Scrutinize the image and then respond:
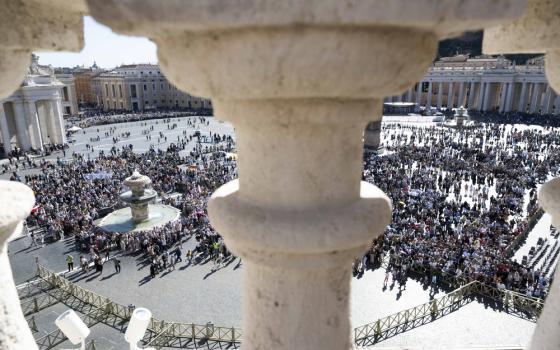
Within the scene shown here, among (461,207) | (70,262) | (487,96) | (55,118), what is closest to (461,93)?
(487,96)

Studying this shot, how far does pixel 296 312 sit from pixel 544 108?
7424cm

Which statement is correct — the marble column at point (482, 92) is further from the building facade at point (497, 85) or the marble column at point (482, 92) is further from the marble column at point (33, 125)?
the marble column at point (33, 125)

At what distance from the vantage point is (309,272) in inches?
72.3

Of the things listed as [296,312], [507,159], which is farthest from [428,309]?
[507,159]

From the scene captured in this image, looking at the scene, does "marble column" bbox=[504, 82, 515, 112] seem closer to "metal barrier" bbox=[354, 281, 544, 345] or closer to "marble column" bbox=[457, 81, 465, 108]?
"marble column" bbox=[457, 81, 465, 108]

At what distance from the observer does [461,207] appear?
19953mm

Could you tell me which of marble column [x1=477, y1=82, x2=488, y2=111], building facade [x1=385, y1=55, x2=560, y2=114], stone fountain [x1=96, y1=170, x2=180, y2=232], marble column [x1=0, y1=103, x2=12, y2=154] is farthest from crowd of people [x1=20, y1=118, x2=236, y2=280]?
marble column [x1=477, y1=82, x2=488, y2=111]

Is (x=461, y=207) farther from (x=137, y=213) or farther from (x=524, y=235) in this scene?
(x=137, y=213)

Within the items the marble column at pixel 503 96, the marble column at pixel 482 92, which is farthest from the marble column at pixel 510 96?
the marble column at pixel 482 92

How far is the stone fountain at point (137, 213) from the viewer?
19.1 metres

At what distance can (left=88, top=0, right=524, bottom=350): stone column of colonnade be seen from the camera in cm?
126

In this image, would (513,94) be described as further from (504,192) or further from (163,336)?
(163,336)

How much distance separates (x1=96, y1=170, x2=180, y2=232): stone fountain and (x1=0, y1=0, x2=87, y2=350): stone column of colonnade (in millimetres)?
17594

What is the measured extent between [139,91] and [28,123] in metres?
41.4
